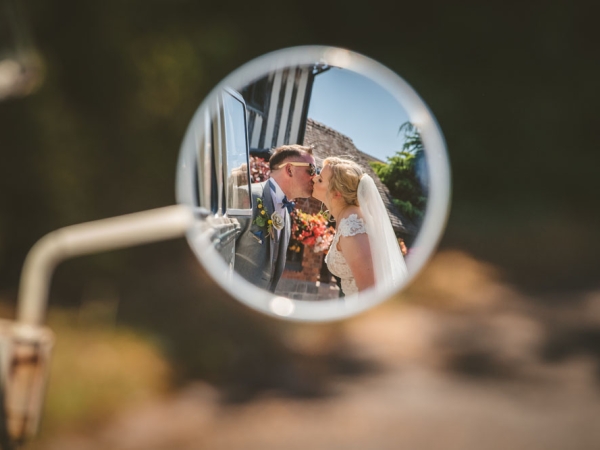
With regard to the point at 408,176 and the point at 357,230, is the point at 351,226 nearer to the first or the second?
the point at 357,230

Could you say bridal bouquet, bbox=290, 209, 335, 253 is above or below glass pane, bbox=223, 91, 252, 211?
below

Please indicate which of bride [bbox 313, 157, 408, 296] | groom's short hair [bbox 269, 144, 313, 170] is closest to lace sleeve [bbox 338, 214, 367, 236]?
bride [bbox 313, 157, 408, 296]

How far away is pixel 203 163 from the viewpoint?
0.87m

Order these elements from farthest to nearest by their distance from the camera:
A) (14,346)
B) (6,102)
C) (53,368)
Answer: (6,102)
(53,368)
(14,346)

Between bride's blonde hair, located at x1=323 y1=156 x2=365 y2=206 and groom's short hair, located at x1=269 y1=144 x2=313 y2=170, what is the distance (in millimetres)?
30

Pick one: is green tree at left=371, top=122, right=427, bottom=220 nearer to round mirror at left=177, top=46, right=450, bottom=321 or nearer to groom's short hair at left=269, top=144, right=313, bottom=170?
round mirror at left=177, top=46, right=450, bottom=321

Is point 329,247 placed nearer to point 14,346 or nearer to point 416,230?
point 416,230

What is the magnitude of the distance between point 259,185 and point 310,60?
8.8 inches

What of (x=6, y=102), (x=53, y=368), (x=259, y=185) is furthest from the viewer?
(x=6, y=102)

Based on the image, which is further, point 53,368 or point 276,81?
point 53,368

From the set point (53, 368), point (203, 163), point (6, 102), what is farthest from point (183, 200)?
point (6, 102)

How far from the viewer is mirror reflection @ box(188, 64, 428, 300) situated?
782 millimetres

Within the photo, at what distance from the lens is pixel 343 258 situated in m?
0.81

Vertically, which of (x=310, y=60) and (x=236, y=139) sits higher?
(x=310, y=60)
